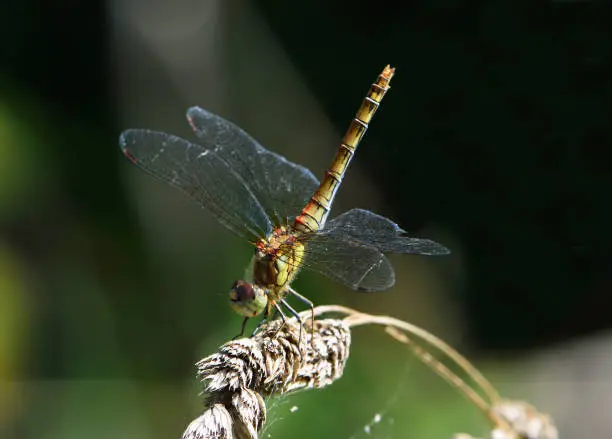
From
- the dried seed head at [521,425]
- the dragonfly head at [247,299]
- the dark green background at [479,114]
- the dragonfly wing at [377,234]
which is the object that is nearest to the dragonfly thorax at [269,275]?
the dragonfly head at [247,299]

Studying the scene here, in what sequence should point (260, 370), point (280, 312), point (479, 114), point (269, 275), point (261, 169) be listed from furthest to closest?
point (479, 114), point (261, 169), point (269, 275), point (280, 312), point (260, 370)

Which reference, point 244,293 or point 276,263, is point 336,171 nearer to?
point 276,263

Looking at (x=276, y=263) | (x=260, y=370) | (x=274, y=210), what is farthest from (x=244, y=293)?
(x=260, y=370)

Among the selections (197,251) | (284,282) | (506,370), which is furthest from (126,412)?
(506,370)

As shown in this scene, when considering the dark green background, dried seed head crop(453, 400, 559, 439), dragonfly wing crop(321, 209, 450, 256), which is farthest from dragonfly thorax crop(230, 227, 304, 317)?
the dark green background

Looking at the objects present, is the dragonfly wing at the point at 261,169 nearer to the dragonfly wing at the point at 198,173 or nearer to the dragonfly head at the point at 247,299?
the dragonfly wing at the point at 198,173

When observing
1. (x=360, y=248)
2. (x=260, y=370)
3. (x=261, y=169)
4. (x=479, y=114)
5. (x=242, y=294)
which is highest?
(x=479, y=114)
